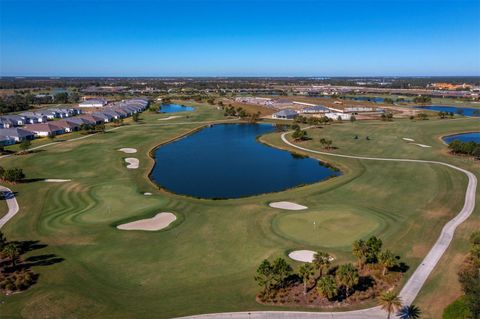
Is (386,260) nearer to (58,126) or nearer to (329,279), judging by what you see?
(329,279)

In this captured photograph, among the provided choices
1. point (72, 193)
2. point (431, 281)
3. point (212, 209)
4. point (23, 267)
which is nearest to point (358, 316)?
point (431, 281)

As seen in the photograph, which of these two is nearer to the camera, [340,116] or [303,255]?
[303,255]

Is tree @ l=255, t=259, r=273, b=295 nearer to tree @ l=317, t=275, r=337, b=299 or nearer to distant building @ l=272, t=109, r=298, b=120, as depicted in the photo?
tree @ l=317, t=275, r=337, b=299

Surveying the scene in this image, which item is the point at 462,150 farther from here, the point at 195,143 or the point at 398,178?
the point at 195,143

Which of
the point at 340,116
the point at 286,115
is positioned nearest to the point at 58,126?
the point at 286,115

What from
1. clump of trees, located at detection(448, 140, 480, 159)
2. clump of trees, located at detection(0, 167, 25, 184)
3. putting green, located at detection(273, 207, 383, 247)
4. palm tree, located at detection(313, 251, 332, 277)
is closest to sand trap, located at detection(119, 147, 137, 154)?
clump of trees, located at detection(0, 167, 25, 184)

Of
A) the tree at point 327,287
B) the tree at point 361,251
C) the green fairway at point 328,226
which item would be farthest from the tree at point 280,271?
the green fairway at point 328,226
